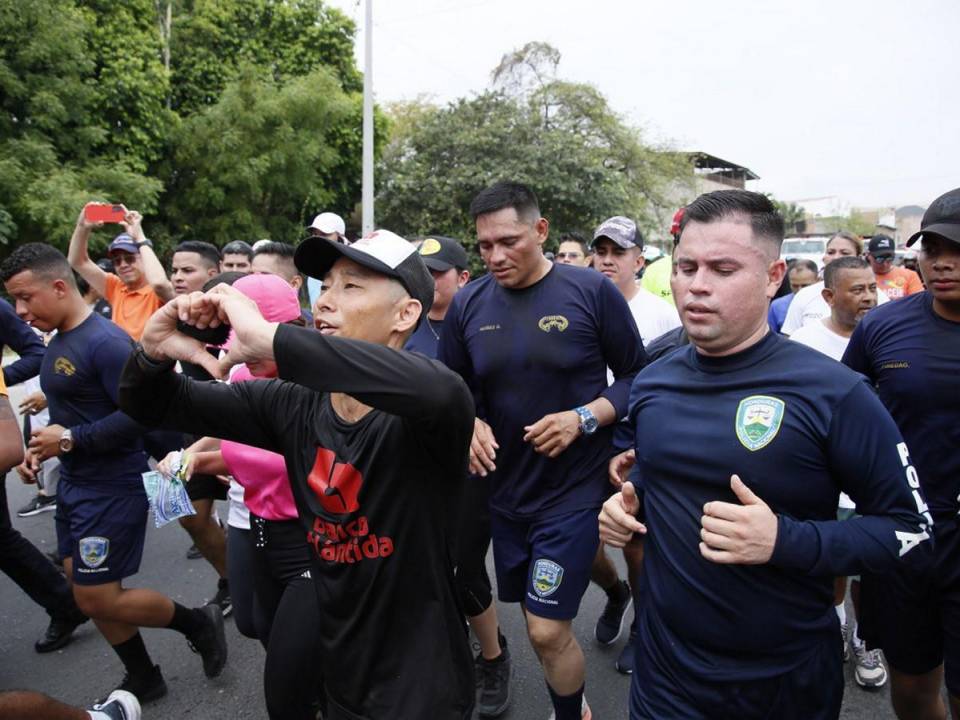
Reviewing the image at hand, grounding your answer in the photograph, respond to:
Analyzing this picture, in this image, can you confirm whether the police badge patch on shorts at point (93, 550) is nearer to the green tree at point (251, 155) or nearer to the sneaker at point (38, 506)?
the sneaker at point (38, 506)

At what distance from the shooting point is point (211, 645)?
3633 mm

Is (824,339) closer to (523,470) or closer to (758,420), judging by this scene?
(523,470)

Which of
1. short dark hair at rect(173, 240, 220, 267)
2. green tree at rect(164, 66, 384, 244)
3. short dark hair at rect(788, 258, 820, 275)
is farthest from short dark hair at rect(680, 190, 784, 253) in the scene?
green tree at rect(164, 66, 384, 244)

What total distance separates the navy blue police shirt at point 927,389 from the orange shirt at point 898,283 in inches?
178

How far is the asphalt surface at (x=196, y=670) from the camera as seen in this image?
3.37 m

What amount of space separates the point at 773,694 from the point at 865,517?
536 mm

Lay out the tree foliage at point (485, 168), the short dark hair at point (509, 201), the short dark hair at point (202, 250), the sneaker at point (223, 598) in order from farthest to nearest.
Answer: the tree foliage at point (485, 168) < the short dark hair at point (202, 250) < the sneaker at point (223, 598) < the short dark hair at point (509, 201)

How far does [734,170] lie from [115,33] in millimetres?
55103

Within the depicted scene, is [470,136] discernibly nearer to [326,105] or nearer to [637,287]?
[326,105]

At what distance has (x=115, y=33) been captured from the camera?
56.1 ft

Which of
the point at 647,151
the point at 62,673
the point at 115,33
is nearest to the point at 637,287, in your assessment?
the point at 62,673

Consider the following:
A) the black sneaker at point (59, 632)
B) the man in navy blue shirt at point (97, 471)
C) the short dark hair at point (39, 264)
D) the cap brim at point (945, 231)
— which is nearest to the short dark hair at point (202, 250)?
the short dark hair at point (39, 264)

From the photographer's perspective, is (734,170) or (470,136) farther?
(734,170)

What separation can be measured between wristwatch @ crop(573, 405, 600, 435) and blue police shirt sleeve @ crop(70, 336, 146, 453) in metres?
2.16
